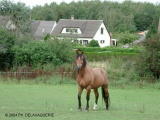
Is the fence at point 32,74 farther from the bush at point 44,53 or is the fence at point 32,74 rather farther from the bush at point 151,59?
the bush at point 151,59

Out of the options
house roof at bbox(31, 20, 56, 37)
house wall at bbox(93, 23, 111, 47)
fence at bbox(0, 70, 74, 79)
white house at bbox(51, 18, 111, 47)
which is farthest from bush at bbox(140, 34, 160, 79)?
house roof at bbox(31, 20, 56, 37)

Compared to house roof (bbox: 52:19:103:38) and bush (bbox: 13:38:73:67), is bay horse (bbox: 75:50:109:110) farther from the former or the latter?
house roof (bbox: 52:19:103:38)

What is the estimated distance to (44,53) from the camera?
4316 cm

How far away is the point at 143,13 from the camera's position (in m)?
149

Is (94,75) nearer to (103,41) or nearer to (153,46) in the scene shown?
(153,46)

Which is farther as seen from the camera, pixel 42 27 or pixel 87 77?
pixel 42 27

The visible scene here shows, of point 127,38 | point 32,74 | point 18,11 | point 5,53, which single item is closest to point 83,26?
point 127,38

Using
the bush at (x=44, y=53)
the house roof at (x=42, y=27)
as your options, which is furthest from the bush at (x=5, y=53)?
the house roof at (x=42, y=27)

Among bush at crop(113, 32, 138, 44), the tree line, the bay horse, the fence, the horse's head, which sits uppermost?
the tree line

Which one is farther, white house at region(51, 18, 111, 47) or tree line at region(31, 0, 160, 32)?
tree line at region(31, 0, 160, 32)

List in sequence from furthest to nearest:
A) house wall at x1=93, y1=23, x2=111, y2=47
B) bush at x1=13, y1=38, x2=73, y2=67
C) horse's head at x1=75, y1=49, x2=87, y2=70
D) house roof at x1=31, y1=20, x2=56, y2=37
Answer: house roof at x1=31, y1=20, x2=56, y2=37, house wall at x1=93, y1=23, x2=111, y2=47, bush at x1=13, y1=38, x2=73, y2=67, horse's head at x1=75, y1=49, x2=87, y2=70

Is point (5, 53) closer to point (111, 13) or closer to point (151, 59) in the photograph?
→ point (151, 59)

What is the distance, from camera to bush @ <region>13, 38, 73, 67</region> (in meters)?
43.0

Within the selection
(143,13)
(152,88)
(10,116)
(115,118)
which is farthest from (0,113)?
(143,13)
